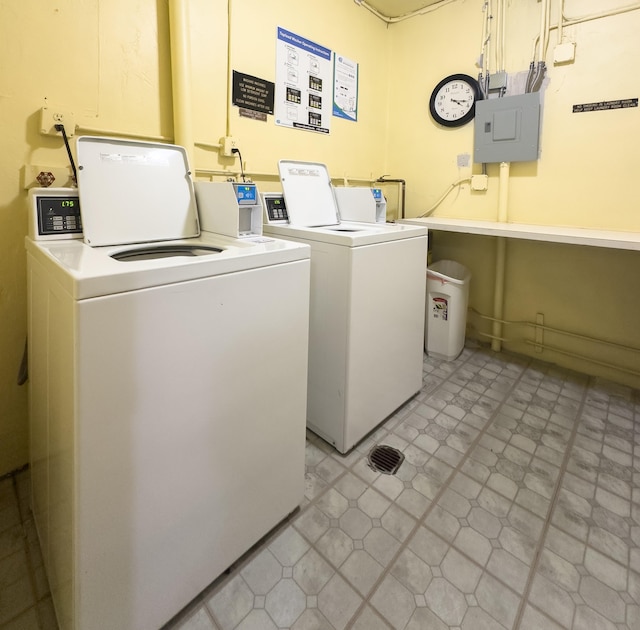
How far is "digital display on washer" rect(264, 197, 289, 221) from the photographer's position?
1.85 meters

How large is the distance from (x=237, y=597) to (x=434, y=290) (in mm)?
1981

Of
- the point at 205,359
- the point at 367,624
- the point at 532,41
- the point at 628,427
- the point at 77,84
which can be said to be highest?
the point at 532,41

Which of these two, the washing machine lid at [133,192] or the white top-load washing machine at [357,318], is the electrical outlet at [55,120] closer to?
the washing machine lid at [133,192]

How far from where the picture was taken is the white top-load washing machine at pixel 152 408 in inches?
29.5

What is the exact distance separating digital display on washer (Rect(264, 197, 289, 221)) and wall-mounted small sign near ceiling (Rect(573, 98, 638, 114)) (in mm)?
1755

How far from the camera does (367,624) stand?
96 cm

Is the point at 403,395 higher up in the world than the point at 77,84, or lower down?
lower down

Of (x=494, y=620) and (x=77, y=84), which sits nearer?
(x=494, y=620)

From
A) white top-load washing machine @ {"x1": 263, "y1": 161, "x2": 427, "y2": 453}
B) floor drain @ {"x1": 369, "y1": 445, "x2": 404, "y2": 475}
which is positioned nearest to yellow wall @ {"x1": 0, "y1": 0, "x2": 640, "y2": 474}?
white top-load washing machine @ {"x1": 263, "y1": 161, "x2": 427, "y2": 453}

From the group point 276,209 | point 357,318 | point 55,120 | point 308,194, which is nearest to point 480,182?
point 308,194

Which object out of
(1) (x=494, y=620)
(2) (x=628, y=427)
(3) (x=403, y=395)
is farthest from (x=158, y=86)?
(2) (x=628, y=427)

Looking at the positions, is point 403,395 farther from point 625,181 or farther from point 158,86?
point 158,86

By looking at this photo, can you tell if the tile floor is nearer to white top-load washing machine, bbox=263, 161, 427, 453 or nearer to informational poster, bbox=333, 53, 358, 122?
white top-load washing machine, bbox=263, 161, 427, 453

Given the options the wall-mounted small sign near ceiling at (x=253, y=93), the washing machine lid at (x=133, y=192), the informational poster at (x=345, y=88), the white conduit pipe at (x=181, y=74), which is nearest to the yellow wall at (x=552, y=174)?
the informational poster at (x=345, y=88)
